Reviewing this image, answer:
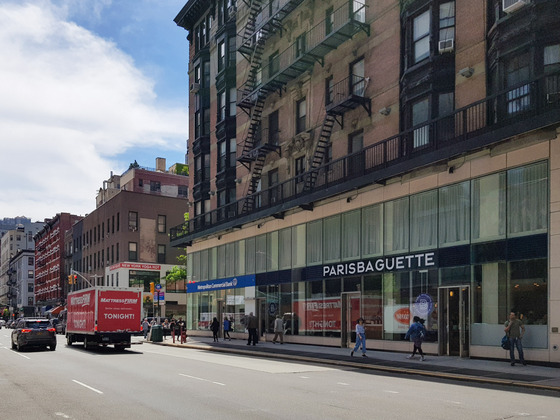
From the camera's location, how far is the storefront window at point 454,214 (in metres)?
23.4

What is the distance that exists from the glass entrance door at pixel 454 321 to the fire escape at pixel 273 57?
36.0 feet

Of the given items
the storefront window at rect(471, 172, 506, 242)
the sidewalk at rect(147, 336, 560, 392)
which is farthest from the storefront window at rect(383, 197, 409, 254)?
the sidewalk at rect(147, 336, 560, 392)

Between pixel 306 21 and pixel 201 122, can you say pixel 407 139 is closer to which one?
pixel 306 21

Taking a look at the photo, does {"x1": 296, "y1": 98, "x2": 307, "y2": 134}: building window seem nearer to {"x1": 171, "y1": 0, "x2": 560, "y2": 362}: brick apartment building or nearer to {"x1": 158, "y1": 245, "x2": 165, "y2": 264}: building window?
{"x1": 171, "y1": 0, "x2": 560, "y2": 362}: brick apartment building

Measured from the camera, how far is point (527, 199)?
69.0ft

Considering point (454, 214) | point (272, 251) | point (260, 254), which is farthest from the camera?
point (260, 254)

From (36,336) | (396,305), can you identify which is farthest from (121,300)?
(396,305)

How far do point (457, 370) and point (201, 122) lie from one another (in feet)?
113

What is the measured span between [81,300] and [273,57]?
1850cm

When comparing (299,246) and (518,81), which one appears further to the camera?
(299,246)

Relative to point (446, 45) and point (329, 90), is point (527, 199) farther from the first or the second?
point (329, 90)

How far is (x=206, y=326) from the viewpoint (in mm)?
45406

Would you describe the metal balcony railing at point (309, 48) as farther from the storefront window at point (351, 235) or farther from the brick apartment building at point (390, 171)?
the storefront window at point (351, 235)

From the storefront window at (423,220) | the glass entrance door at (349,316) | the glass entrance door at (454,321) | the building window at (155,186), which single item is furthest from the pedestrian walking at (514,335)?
the building window at (155,186)
